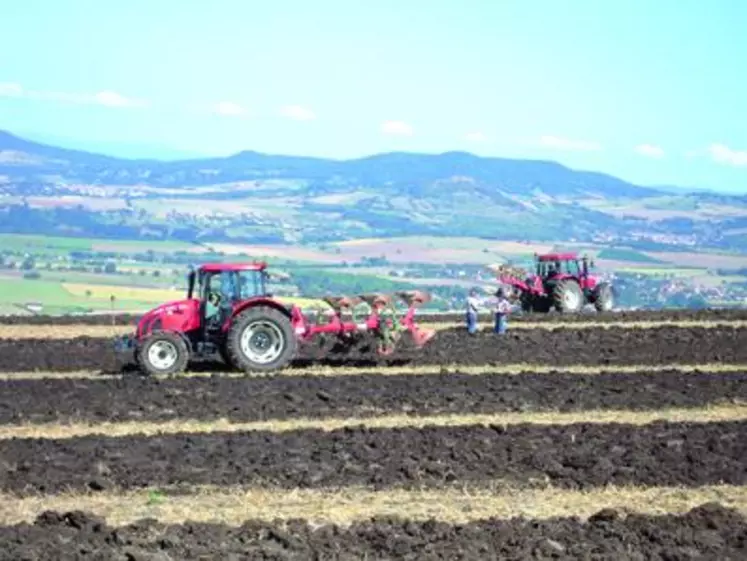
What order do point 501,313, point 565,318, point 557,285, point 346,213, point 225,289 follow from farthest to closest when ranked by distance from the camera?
point 346,213
point 557,285
point 565,318
point 501,313
point 225,289

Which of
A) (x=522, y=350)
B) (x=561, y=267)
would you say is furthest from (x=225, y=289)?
(x=561, y=267)

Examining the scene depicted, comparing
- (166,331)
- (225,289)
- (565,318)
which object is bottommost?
(565,318)

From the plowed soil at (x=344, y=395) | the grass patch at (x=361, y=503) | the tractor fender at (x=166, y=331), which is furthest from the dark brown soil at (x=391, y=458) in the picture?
the tractor fender at (x=166, y=331)

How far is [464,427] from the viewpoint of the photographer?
673 inches

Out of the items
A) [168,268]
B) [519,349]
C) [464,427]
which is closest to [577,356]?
[519,349]

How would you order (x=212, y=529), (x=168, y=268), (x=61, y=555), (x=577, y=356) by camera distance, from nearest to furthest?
1. (x=61, y=555)
2. (x=212, y=529)
3. (x=577, y=356)
4. (x=168, y=268)

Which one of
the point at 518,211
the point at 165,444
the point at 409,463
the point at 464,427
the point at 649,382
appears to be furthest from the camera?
the point at 518,211

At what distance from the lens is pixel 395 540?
11047 millimetres

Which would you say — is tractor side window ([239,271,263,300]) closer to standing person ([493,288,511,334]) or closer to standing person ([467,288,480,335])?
standing person ([467,288,480,335])

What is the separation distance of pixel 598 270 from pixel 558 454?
7801 centimetres

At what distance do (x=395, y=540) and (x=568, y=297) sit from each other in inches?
1139

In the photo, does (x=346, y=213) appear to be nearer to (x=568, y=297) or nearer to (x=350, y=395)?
(x=568, y=297)

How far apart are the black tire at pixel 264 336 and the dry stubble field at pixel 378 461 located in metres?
0.35

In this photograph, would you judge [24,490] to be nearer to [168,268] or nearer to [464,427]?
[464,427]
